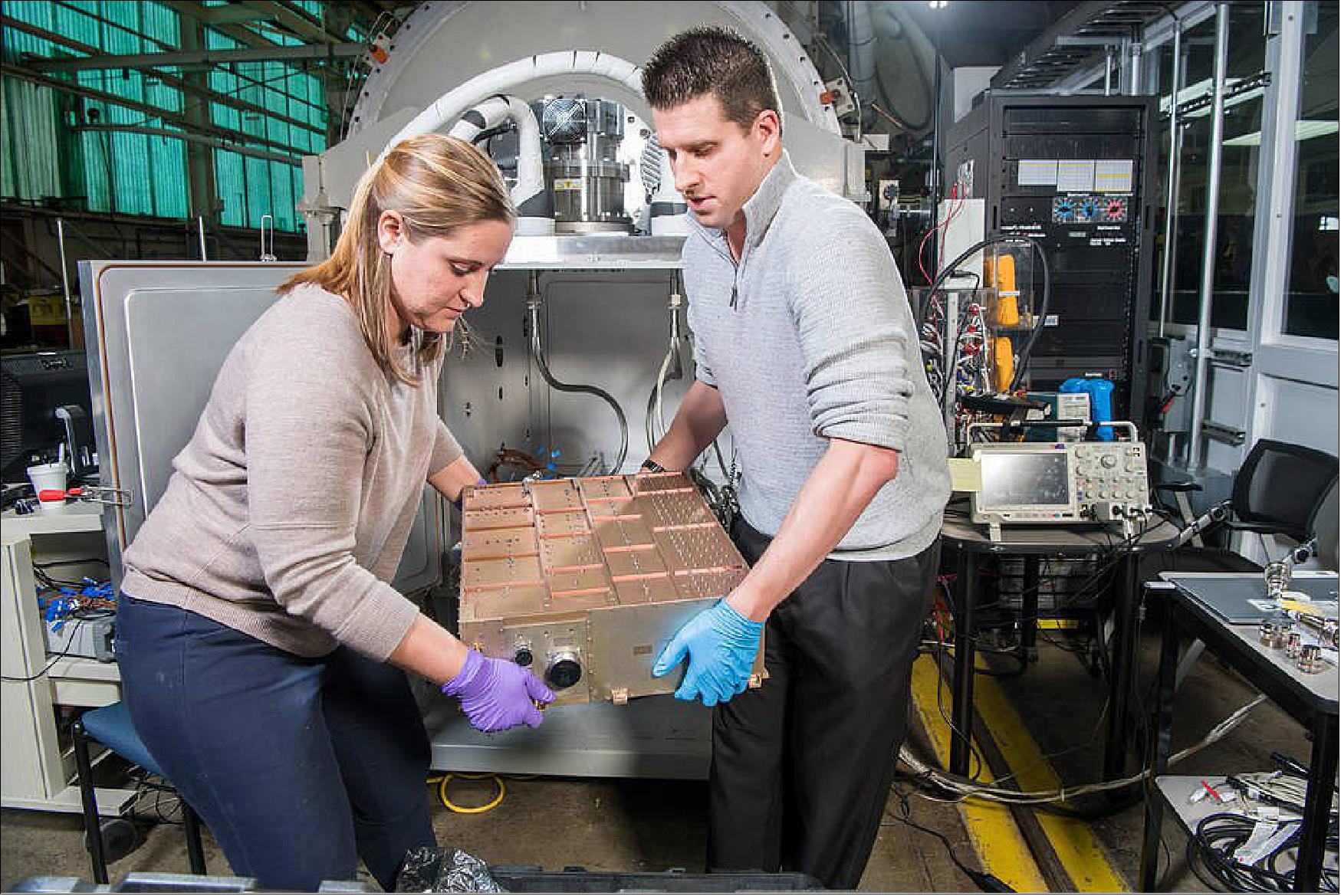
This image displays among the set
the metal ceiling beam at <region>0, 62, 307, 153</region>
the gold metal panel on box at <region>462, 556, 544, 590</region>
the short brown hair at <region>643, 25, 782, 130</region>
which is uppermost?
the metal ceiling beam at <region>0, 62, 307, 153</region>

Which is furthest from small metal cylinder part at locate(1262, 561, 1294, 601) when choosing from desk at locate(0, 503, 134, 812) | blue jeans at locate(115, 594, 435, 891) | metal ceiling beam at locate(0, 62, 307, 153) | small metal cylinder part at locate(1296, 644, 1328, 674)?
metal ceiling beam at locate(0, 62, 307, 153)

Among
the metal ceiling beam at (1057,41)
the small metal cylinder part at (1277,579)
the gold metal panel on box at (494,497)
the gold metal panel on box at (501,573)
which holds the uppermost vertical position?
the metal ceiling beam at (1057,41)

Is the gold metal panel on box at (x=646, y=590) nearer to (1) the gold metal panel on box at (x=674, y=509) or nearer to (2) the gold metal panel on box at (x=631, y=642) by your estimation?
(2) the gold metal panel on box at (x=631, y=642)

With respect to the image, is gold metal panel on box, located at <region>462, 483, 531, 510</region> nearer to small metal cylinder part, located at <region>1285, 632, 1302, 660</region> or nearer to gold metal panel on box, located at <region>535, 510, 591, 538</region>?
gold metal panel on box, located at <region>535, 510, 591, 538</region>

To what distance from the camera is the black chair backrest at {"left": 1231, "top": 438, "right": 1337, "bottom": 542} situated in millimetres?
3023

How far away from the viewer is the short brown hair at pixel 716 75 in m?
1.32

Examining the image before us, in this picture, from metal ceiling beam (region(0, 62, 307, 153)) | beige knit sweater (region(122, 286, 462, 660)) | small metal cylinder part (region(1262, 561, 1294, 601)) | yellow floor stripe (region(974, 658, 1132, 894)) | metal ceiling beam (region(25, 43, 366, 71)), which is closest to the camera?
beige knit sweater (region(122, 286, 462, 660))

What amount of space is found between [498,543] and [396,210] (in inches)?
20.7

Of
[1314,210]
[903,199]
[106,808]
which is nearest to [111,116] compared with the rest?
[903,199]

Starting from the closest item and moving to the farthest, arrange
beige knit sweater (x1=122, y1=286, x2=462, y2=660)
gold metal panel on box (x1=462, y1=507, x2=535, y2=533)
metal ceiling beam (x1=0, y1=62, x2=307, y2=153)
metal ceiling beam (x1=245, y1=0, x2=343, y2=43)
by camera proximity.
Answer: beige knit sweater (x1=122, y1=286, x2=462, y2=660)
gold metal panel on box (x1=462, y1=507, x2=535, y2=533)
metal ceiling beam (x1=0, y1=62, x2=307, y2=153)
metal ceiling beam (x1=245, y1=0, x2=343, y2=43)

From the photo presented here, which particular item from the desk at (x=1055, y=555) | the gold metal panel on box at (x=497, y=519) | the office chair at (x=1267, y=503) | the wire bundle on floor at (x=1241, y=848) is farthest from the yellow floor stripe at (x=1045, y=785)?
the gold metal panel on box at (x=497, y=519)

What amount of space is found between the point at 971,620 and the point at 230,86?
32.3ft

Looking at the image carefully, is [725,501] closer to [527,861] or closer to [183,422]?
[527,861]

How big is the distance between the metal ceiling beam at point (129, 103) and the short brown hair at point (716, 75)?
290 inches
